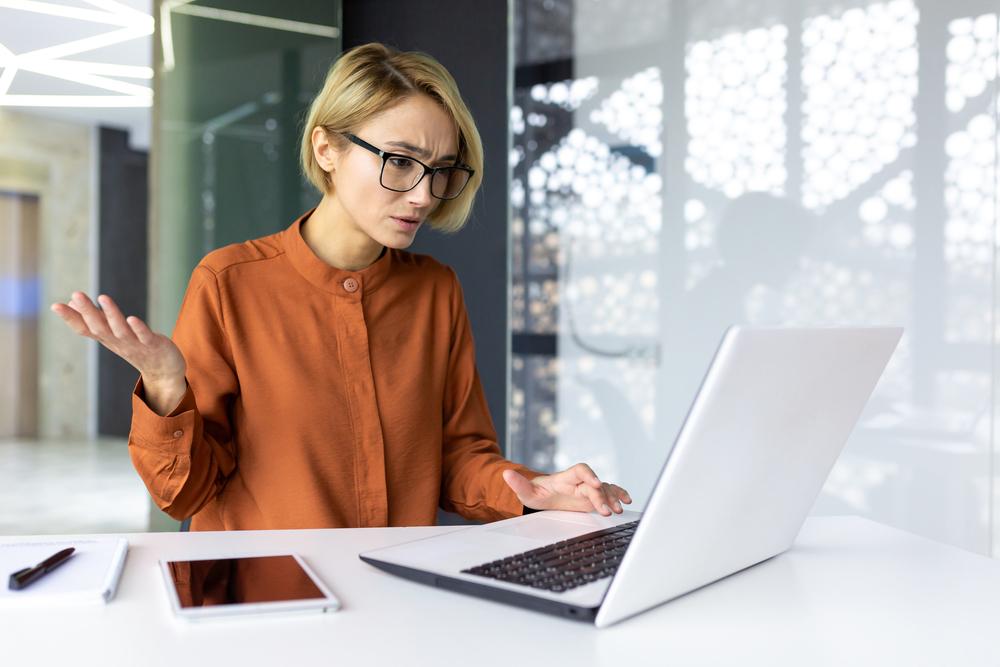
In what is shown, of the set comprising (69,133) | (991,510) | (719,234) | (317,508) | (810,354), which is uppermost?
(69,133)

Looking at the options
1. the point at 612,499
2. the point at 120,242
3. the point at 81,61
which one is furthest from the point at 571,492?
the point at 120,242

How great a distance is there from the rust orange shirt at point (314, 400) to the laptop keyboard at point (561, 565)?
0.44 m

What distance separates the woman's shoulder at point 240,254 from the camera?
1.58 meters

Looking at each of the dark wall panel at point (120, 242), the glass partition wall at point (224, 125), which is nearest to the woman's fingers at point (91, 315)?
the dark wall panel at point (120, 242)

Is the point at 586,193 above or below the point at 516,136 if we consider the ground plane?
below

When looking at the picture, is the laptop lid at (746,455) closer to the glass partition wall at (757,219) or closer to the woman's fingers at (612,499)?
the woman's fingers at (612,499)

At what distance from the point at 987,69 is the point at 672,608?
2388 millimetres

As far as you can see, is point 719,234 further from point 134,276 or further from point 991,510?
point 134,276

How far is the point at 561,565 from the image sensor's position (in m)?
0.90

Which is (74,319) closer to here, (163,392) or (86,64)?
(163,392)

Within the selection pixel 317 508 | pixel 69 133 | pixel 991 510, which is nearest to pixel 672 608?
pixel 317 508

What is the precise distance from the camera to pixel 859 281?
2.81 m

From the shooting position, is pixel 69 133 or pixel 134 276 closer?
pixel 69 133

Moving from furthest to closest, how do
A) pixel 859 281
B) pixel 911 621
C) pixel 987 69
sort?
1. pixel 859 281
2. pixel 987 69
3. pixel 911 621
